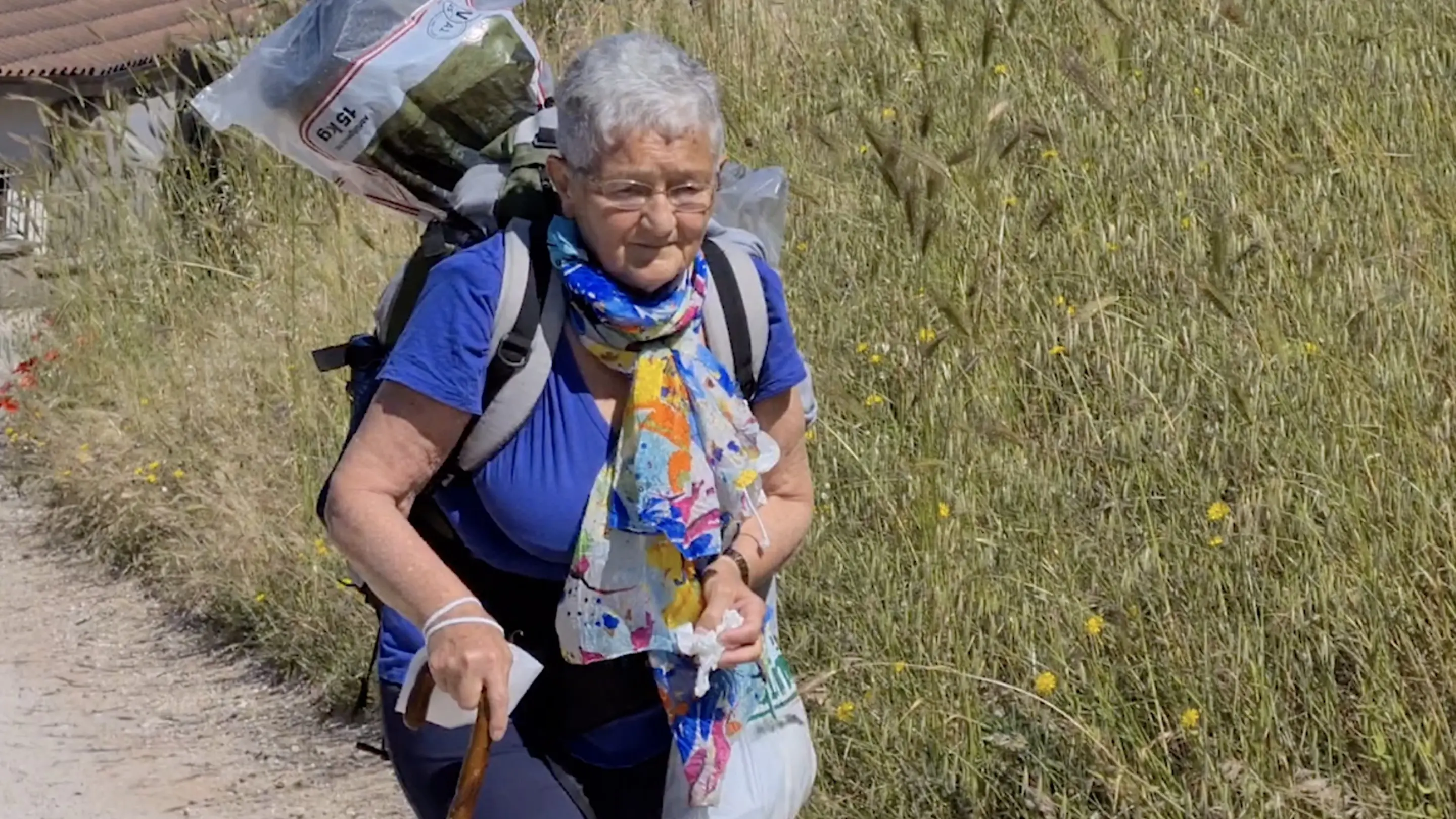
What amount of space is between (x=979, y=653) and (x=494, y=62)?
1.47m

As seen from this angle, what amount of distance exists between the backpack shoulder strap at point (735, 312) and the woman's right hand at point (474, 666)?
0.49 m

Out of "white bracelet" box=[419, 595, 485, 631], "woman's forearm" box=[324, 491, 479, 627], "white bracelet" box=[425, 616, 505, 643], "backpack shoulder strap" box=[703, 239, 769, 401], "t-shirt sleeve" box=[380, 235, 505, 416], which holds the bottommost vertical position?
"white bracelet" box=[425, 616, 505, 643]

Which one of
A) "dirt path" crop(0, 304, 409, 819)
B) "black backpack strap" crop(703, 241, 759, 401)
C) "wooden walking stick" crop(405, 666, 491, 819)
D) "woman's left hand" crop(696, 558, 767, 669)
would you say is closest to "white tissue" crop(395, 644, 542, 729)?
"wooden walking stick" crop(405, 666, 491, 819)

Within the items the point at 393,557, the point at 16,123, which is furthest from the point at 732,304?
the point at 16,123

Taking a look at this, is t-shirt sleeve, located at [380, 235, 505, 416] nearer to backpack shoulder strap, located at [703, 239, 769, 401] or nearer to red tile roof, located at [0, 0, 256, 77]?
backpack shoulder strap, located at [703, 239, 769, 401]

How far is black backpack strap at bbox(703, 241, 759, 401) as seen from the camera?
2.52 metres

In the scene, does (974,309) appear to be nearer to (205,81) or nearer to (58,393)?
(58,393)

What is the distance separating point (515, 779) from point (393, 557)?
37 cm

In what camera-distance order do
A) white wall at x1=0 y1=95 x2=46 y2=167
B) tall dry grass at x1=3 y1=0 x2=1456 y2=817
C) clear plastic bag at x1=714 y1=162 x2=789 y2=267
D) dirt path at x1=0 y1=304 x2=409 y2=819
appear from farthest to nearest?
white wall at x1=0 y1=95 x2=46 y2=167, dirt path at x1=0 y1=304 x2=409 y2=819, tall dry grass at x1=3 y1=0 x2=1456 y2=817, clear plastic bag at x1=714 y1=162 x2=789 y2=267

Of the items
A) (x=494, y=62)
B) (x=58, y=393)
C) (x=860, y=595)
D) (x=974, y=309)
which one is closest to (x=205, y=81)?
(x=58, y=393)

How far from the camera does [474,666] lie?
2.27 m

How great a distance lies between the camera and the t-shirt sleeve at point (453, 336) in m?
2.32

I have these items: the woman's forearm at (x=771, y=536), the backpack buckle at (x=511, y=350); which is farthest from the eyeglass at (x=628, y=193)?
the woman's forearm at (x=771, y=536)

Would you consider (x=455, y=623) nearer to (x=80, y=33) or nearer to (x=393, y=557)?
(x=393, y=557)
